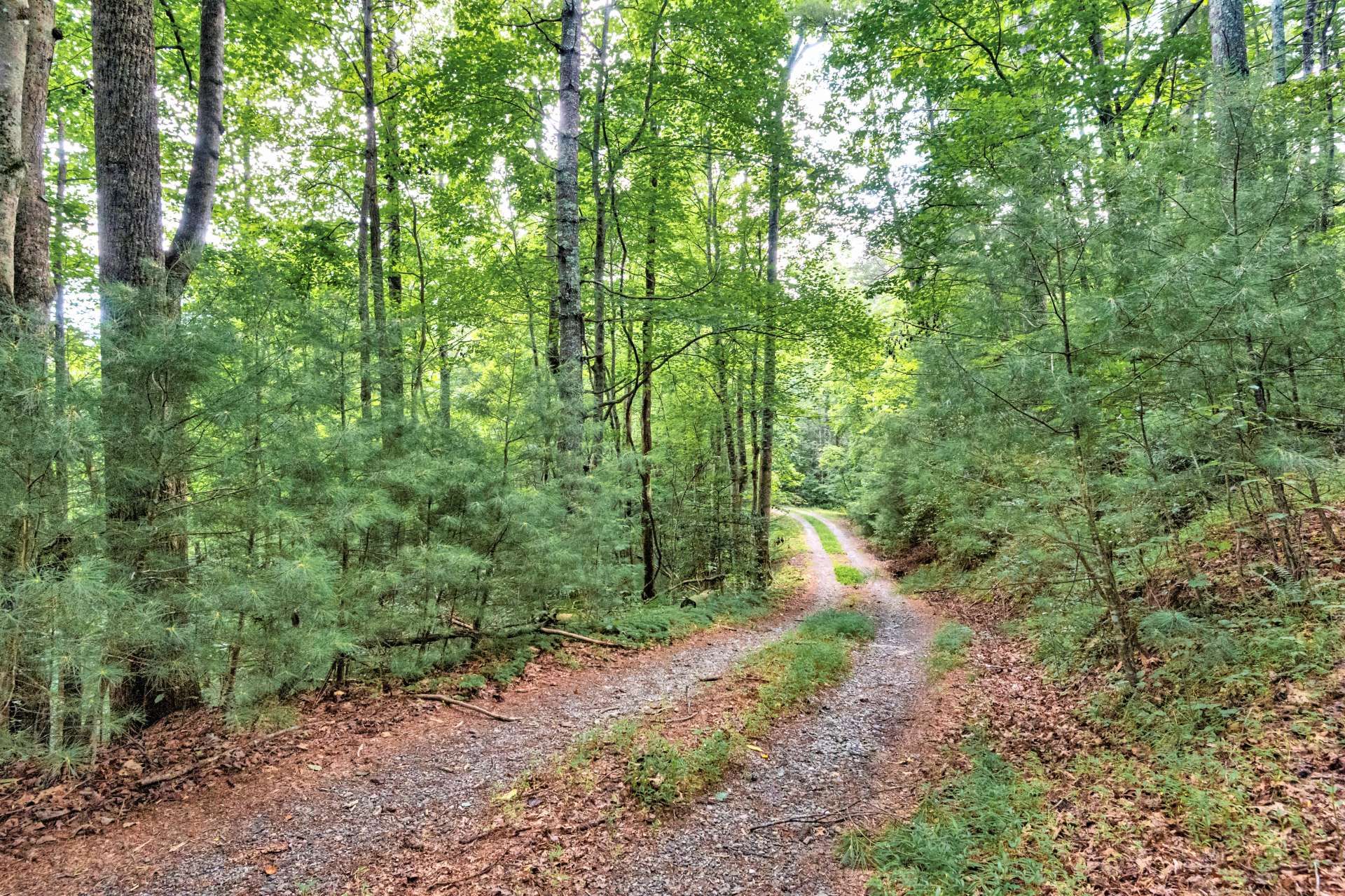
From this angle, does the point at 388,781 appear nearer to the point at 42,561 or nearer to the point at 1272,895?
the point at 42,561

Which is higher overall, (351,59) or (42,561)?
(351,59)


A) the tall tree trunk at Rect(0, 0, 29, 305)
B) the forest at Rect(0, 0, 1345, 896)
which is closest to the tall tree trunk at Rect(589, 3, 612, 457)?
the forest at Rect(0, 0, 1345, 896)

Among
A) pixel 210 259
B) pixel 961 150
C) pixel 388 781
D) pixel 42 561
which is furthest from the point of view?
pixel 961 150

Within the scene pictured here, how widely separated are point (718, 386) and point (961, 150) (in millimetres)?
7069

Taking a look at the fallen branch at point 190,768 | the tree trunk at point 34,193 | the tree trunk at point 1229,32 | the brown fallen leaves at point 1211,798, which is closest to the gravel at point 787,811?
the brown fallen leaves at point 1211,798

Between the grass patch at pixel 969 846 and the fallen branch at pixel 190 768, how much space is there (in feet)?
15.1

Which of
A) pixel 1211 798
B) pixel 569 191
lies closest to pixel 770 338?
pixel 569 191

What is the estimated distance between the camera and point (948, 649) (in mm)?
8336

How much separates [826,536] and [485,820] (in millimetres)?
24521

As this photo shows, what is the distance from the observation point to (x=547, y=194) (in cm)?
1027

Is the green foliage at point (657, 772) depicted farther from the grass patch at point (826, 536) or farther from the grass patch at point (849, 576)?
the grass patch at point (826, 536)

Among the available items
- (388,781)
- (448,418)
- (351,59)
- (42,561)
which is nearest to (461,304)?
(448,418)

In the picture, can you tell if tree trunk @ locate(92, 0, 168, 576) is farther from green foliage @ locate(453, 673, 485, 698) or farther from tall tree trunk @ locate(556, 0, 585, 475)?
tall tree trunk @ locate(556, 0, 585, 475)

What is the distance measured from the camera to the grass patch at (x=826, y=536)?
22.8 meters
